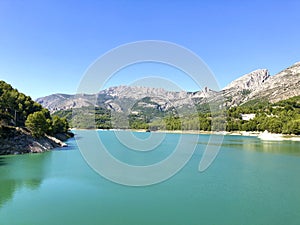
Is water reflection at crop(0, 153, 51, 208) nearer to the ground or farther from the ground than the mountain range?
nearer to the ground

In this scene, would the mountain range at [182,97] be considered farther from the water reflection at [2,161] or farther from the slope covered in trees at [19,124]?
the water reflection at [2,161]

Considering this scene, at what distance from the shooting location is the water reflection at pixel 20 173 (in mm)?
15481

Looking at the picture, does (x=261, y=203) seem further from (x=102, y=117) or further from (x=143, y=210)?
(x=102, y=117)

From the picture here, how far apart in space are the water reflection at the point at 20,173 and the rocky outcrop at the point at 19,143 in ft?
5.27

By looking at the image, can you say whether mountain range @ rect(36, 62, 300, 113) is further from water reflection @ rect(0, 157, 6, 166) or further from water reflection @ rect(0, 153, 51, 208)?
water reflection @ rect(0, 157, 6, 166)

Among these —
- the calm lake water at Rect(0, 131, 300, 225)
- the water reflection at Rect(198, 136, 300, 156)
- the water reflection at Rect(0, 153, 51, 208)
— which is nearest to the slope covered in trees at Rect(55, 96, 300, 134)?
the water reflection at Rect(198, 136, 300, 156)

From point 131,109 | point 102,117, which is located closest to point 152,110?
point 131,109

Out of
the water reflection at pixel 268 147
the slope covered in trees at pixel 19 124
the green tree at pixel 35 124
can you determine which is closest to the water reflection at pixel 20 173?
the slope covered in trees at pixel 19 124

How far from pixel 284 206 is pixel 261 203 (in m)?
1.00

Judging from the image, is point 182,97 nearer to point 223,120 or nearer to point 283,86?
point 223,120

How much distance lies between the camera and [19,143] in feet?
95.1

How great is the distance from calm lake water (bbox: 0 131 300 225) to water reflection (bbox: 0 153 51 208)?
0.05 metres

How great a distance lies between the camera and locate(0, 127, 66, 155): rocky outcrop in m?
27.7

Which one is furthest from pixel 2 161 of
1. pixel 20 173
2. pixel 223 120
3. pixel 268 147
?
pixel 223 120
